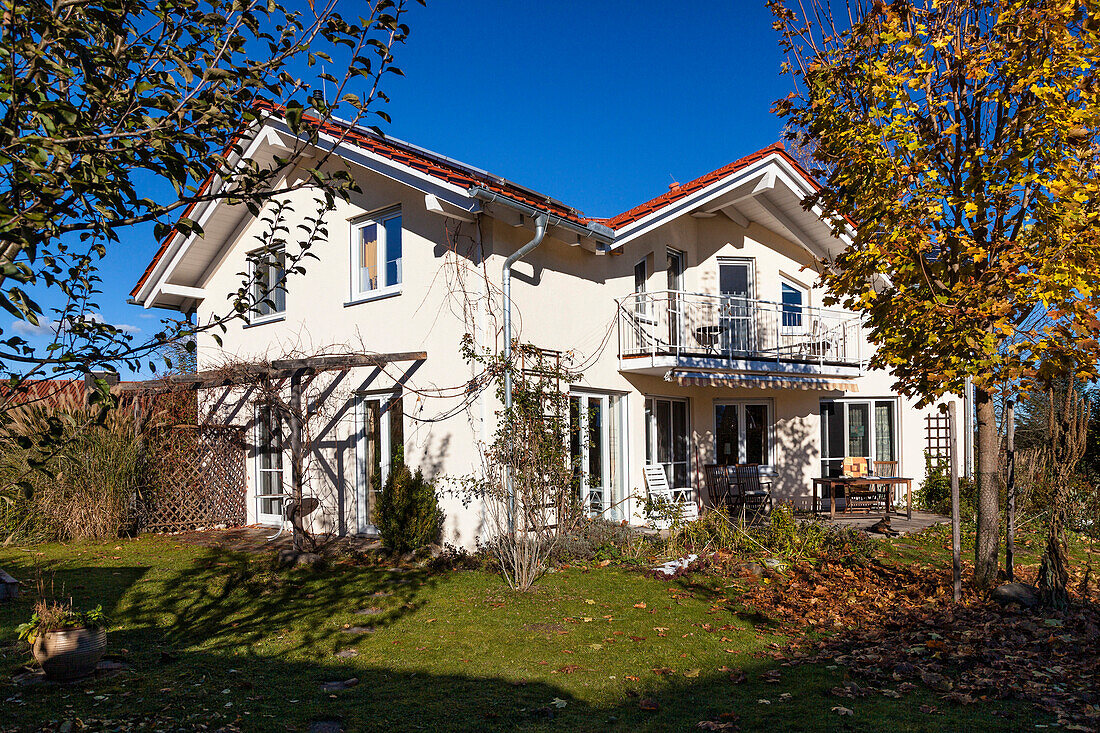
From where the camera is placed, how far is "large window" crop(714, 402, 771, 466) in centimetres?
1694

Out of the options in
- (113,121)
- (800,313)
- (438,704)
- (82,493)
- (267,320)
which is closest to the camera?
(113,121)

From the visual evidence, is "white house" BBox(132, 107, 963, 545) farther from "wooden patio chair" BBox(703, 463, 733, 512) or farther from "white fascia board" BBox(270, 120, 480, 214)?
"wooden patio chair" BBox(703, 463, 733, 512)

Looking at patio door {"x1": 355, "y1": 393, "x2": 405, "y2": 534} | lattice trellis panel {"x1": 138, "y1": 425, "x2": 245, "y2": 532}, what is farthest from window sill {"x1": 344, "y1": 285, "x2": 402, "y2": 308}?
lattice trellis panel {"x1": 138, "y1": 425, "x2": 245, "y2": 532}

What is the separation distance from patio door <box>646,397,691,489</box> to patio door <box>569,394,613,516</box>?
128 cm

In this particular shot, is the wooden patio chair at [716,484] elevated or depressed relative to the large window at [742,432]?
depressed

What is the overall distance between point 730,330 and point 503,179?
6.54 m

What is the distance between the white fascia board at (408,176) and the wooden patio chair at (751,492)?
7235 mm

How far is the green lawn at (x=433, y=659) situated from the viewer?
5.30 meters

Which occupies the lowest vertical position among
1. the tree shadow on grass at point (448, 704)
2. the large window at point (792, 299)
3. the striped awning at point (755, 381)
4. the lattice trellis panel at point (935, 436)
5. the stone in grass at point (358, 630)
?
the stone in grass at point (358, 630)

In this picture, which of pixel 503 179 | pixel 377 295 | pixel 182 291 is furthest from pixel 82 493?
pixel 503 179

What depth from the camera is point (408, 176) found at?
11.3 metres

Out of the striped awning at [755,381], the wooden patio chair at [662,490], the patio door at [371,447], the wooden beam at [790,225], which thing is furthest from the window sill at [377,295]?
the wooden beam at [790,225]

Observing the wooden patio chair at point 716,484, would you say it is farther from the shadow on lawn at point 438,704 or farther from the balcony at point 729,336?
the shadow on lawn at point 438,704

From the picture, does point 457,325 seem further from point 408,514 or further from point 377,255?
point 408,514
